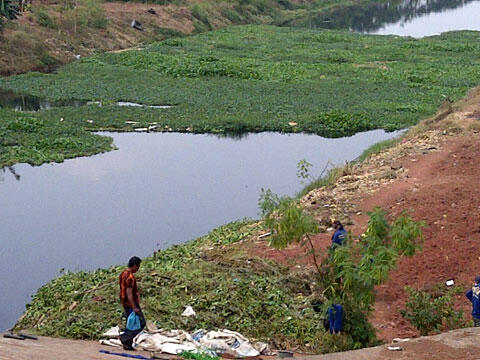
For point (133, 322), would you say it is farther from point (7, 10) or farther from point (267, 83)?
point (7, 10)

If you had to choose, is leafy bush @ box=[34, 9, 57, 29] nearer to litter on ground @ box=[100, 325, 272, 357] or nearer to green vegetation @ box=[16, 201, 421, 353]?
green vegetation @ box=[16, 201, 421, 353]

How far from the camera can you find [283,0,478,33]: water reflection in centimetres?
6669


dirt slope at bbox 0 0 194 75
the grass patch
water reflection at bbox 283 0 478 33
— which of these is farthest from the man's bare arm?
water reflection at bbox 283 0 478 33

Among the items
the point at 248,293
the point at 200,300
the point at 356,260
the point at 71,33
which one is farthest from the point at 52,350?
the point at 71,33

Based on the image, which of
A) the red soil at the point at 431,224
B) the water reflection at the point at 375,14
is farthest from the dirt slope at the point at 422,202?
the water reflection at the point at 375,14

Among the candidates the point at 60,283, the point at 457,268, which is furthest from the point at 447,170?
the point at 60,283

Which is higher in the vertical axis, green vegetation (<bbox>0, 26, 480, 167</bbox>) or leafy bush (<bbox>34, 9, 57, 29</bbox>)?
leafy bush (<bbox>34, 9, 57, 29</bbox>)

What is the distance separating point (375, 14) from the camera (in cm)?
7456

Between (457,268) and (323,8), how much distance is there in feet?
215

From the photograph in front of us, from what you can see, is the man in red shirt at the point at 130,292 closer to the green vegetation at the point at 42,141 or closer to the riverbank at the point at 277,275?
the riverbank at the point at 277,275

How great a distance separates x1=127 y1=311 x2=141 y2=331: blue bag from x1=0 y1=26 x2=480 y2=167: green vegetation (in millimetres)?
18701

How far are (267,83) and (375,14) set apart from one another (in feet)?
137

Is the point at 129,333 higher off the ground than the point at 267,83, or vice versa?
the point at 129,333

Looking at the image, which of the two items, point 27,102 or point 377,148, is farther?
point 27,102
